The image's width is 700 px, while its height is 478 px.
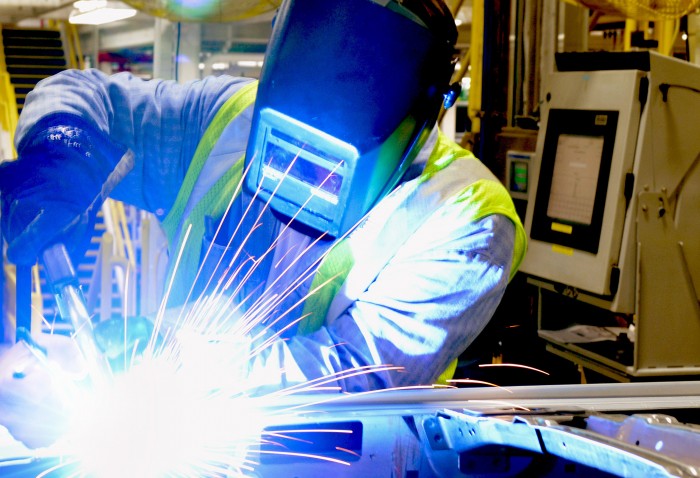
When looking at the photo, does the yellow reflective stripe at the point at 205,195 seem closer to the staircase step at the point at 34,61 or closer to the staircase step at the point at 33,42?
the staircase step at the point at 34,61

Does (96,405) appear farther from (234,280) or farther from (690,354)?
(690,354)

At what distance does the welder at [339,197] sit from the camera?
1.58 m

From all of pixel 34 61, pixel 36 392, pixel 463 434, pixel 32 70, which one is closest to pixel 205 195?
pixel 36 392

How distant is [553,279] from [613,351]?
451 millimetres

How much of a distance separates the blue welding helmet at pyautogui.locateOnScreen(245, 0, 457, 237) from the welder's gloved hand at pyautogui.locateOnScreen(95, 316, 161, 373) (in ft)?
1.36

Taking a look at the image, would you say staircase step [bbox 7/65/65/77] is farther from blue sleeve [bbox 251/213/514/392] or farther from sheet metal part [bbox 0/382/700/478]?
sheet metal part [bbox 0/382/700/478]

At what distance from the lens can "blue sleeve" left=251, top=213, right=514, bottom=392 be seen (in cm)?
170

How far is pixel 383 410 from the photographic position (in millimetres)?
1073

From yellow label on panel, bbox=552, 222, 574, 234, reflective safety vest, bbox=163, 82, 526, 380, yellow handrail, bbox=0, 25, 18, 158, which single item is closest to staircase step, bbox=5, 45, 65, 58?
yellow handrail, bbox=0, 25, 18, 158

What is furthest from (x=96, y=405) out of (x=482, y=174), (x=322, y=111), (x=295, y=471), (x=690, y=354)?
(x=690, y=354)

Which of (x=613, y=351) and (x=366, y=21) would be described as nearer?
(x=366, y=21)

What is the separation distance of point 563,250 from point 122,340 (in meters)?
3.30

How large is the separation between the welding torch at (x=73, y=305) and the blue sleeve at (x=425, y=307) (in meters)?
0.41

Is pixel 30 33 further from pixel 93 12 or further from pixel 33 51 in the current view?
pixel 93 12
